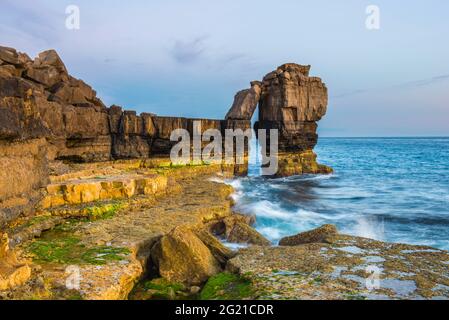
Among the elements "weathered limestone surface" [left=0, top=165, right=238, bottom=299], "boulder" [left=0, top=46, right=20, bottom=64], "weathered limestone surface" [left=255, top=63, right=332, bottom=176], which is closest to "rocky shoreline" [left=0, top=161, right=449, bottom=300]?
"weathered limestone surface" [left=0, top=165, right=238, bottom=299]

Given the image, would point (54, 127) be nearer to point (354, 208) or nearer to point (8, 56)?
point (8, 56)

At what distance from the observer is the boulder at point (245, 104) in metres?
37.5

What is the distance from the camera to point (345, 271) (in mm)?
7797

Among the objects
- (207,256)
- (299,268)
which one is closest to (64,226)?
(207,256)

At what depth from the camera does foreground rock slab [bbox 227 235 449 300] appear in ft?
22.0

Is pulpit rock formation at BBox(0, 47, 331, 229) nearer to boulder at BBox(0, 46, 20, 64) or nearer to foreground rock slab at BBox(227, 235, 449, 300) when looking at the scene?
boulder at BBox(0, 46, 20, 64)

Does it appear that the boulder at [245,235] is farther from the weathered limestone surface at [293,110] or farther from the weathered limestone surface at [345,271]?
the weathered limestone surface at [293,110]

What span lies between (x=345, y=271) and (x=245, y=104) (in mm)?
31164

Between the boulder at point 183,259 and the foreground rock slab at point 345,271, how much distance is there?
0.59 meters

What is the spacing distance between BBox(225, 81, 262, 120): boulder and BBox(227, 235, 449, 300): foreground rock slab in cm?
2802

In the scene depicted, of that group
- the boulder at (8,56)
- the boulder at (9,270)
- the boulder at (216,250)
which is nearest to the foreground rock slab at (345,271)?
the boulder at (216,250)

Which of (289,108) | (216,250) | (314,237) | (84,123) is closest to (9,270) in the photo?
(216,250)
